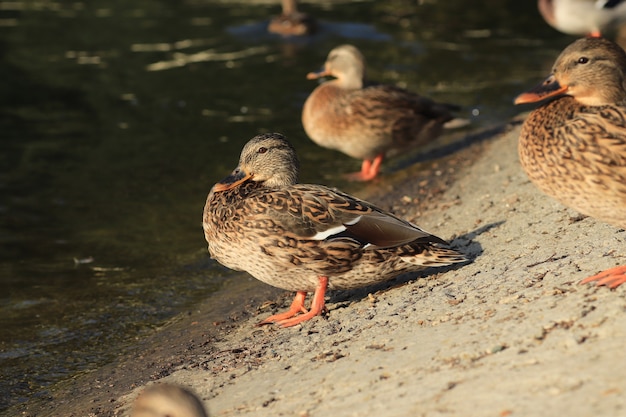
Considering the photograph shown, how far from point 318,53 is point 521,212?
9.42 meters

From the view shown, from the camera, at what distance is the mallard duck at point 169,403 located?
365cm

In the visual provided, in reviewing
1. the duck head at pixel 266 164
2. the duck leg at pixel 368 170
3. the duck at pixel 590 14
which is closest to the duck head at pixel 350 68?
the duck leg at pixel 368 170

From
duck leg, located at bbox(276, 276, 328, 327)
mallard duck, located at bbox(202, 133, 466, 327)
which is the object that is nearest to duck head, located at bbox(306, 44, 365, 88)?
mallard duck, located at bbox(202, 133, 466, 327)

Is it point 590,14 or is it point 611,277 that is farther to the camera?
point 590,14

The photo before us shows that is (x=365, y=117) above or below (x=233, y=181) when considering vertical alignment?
below

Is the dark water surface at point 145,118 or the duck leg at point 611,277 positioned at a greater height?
the duck leg at point 611,277

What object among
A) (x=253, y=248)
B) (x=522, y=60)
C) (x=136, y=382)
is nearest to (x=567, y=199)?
(x=253, y=248)

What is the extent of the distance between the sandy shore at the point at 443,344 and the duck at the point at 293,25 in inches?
375

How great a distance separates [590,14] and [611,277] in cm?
1093

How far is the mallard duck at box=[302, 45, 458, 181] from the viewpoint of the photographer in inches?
395

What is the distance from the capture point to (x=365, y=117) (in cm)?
1004

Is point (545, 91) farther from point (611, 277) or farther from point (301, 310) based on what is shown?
point (301, 310)

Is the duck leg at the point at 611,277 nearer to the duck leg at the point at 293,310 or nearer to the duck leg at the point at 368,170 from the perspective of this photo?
the duck leg at the point at 293,310

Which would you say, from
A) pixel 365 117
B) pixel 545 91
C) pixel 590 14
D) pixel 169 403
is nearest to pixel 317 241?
pixel 545 91
